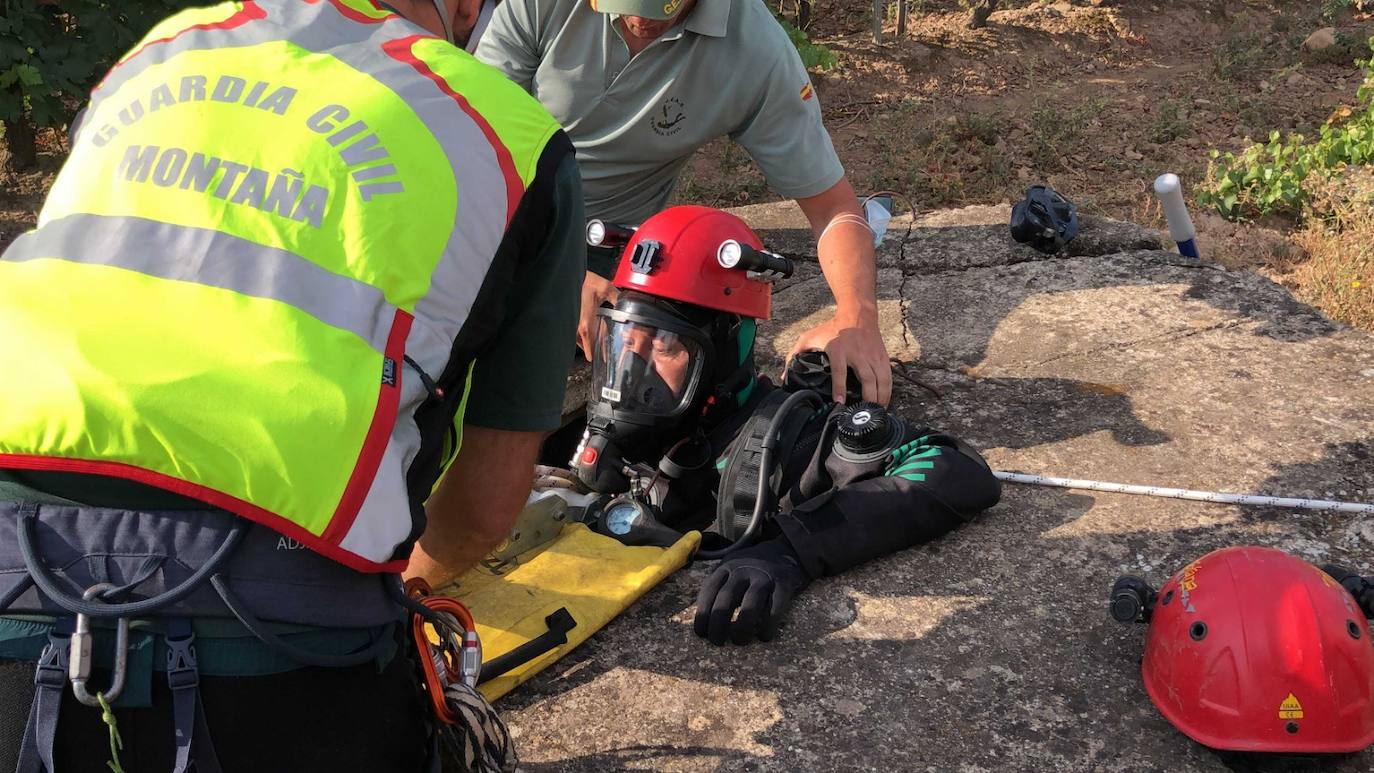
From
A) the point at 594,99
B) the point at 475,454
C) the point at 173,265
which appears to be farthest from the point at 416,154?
the point at 594,99

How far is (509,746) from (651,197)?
2977mm

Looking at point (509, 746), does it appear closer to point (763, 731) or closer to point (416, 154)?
point (763, 731)

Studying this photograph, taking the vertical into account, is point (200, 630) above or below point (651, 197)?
above

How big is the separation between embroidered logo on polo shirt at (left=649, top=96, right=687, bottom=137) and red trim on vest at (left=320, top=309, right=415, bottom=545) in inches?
107

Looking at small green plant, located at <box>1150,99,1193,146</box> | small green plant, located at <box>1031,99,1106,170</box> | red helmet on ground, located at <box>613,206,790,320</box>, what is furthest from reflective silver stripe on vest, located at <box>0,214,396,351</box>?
small green plant, located at <box>1150,99,1193,146</box>

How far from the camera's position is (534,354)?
181cm

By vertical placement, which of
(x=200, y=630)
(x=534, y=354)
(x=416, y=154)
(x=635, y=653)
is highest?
(x=416, y=154)

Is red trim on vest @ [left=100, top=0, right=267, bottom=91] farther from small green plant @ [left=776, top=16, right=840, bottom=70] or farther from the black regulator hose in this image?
small green plant @ [left=776, top=16, right=840, bottom=70]

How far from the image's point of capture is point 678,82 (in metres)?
4.02

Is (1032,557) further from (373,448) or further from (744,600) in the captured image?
(373,448)

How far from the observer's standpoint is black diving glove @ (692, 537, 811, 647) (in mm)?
2680

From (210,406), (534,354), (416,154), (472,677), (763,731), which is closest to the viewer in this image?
(210,406)

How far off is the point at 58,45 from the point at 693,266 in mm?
4084

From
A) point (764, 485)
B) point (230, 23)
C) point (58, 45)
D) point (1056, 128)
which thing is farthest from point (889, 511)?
point (1056, 128)
